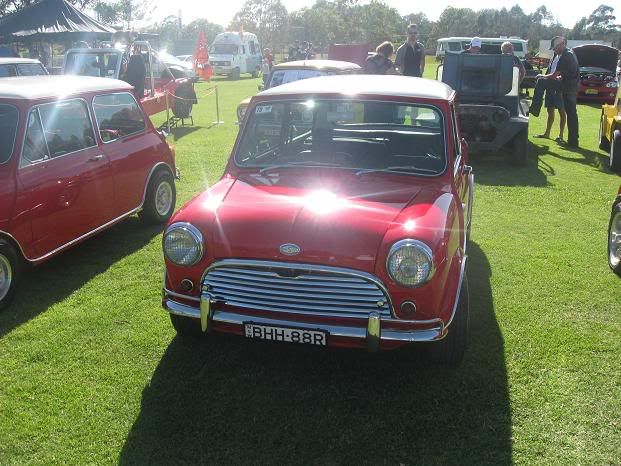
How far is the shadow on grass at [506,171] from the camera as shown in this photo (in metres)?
8.57

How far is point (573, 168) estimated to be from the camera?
933 centimetres

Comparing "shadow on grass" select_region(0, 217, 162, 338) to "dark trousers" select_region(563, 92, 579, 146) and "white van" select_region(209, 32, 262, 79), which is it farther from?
"white van" select_region(209, 32, 262, 79)

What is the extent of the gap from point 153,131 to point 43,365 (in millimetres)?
3654

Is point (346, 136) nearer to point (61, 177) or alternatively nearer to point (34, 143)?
point (61, 177)

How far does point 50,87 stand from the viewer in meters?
5.26

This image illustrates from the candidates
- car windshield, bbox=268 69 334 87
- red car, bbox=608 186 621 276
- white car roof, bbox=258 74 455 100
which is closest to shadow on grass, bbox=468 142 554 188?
red car, bbox=608 186 621 276

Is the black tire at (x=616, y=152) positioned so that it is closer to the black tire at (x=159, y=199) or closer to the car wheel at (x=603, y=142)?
the car wheel at (x=603, y=142)

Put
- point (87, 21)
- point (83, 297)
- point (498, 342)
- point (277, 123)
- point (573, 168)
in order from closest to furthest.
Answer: point (498, 342) < point (277, 123) < point (83, 297) < point (573, 168) < point (87, 21)

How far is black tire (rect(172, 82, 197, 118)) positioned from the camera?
47.9 feet

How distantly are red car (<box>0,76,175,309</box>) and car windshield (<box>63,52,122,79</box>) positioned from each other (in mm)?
8449

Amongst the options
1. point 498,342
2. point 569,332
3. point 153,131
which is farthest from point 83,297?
point 569,332

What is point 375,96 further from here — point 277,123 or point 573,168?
point 573,168

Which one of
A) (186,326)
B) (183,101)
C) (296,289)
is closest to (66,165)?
(186,326)

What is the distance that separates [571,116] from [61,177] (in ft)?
31.3
